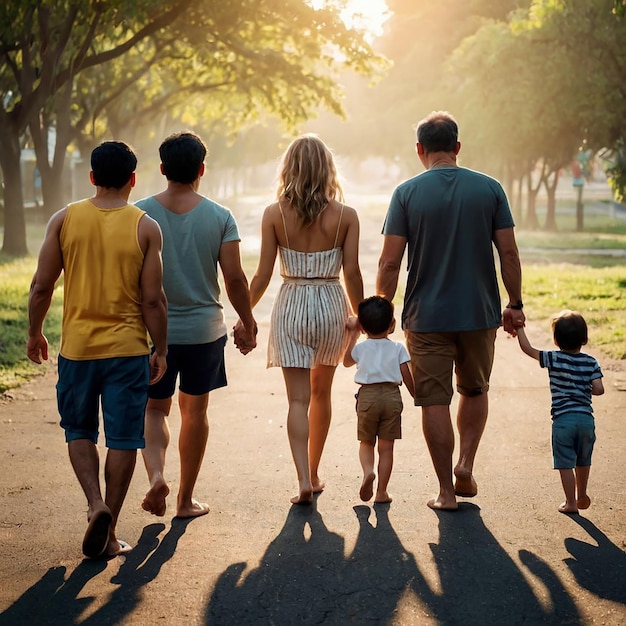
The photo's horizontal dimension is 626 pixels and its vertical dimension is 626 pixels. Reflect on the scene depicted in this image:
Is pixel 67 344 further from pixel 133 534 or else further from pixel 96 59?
pixel 96 59

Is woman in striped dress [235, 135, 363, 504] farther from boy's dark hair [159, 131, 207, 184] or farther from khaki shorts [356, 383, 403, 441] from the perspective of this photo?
boy's dark hair [159, 131, 207, 184]

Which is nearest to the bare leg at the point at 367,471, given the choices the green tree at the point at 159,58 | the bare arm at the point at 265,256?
the bare arm at the point at 265,256

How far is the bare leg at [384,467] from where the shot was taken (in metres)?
5.62

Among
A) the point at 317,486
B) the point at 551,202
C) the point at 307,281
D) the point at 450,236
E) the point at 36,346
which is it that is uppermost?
the point at 450,236

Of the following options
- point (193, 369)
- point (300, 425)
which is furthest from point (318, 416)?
point (193, 369)

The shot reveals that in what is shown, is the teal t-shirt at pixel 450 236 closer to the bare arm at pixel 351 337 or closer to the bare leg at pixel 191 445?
the bare arm at pixel 351 337

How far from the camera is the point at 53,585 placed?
4.38 meters

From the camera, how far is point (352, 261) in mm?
5699

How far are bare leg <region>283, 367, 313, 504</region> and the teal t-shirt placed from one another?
2.29 feet

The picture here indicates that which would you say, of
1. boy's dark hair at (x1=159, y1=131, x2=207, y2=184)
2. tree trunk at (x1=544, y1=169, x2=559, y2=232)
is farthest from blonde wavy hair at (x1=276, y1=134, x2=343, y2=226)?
tree trunk at (x1=544, y1=169, x2=559, y2=232)

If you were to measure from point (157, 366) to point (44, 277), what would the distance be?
656mm

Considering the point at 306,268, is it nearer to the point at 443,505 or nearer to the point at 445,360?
the point at 445,360

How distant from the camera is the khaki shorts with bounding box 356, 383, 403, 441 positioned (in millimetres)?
5633

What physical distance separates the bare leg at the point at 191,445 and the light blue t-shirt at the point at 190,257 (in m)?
0.36
